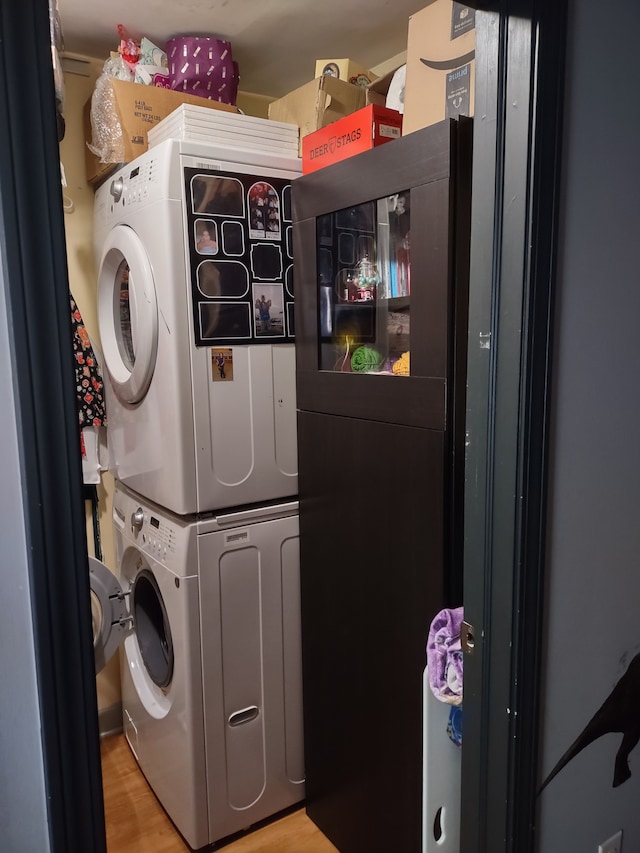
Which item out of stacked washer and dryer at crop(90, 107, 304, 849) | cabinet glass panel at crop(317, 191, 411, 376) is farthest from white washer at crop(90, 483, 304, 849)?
cabinet glass panel at crop(317, 191, 411, 376)

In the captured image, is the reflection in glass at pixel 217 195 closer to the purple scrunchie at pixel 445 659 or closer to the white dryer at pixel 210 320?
the white dryer at pixel 210 320

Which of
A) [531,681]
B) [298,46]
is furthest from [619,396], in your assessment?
[298,46]

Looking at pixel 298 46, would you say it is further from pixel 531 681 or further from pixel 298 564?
pixel 531 681

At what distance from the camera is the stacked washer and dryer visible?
5.51ft

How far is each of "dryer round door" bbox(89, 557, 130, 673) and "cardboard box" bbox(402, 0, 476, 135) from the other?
51.0 inches

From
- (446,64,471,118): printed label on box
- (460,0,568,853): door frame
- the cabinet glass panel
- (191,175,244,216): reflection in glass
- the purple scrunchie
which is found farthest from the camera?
(191,175,244,216): reflection in glass

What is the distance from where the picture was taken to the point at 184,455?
67.5 inches

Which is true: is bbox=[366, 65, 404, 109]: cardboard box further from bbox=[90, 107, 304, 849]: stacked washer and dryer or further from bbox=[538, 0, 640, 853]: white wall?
bbox=[538, 0, 640, 853]: white wall

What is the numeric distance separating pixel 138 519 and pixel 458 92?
4.79ft

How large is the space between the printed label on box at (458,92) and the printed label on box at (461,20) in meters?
0.08

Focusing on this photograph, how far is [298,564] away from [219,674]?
1.24 ft

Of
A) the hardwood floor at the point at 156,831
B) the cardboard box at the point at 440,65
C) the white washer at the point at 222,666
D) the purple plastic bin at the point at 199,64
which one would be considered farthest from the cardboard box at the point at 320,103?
the hardwood floor at the point at 156,831

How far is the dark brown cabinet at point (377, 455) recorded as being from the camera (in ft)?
4.44

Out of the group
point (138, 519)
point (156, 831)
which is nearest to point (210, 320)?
point (138, 519)
